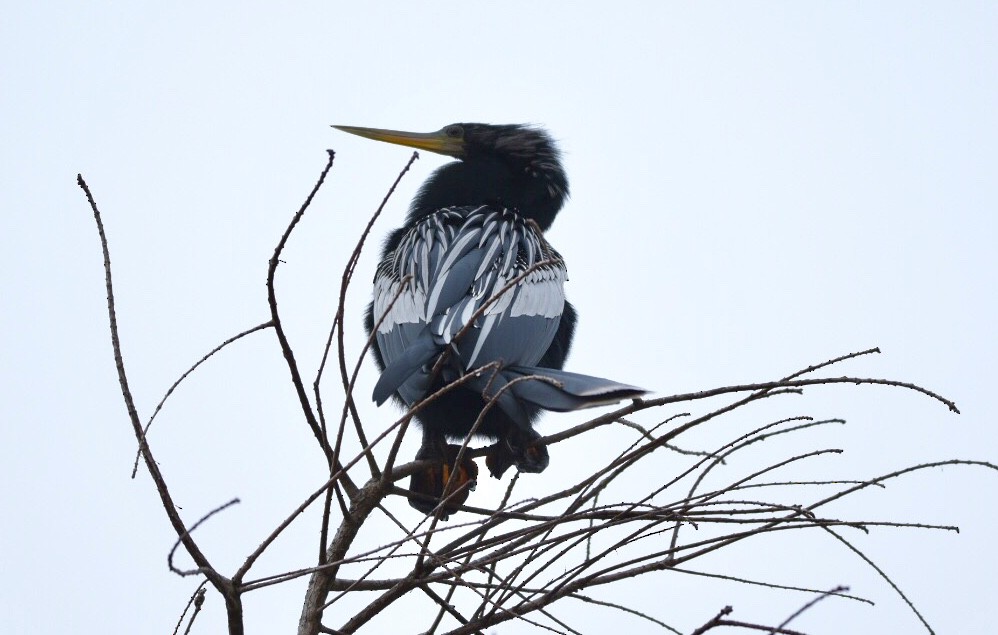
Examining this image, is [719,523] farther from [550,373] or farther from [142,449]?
[142,449]

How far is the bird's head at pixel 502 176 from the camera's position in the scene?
4.90m

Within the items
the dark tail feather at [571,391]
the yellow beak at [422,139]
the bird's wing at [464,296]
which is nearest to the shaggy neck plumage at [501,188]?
the yellow beak at [422,139]

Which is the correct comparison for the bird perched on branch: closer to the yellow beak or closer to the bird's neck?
the bird's neck

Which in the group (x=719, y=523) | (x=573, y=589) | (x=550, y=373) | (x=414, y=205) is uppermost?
(x=414, y=205)

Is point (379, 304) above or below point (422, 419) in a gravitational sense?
above

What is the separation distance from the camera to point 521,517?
2736 millimetres

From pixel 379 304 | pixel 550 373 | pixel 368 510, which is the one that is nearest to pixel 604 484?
pixel 368 510

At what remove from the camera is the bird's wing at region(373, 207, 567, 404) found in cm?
356

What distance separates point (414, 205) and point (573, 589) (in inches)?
111

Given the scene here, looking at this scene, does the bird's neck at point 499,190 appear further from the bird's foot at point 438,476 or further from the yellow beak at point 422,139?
the bird's foot at point 438,476

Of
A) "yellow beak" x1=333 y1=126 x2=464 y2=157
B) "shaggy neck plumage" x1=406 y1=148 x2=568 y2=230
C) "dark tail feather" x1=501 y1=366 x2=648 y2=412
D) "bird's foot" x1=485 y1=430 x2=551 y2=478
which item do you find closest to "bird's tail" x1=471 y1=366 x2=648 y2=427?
"dark tail feather" x1=501 y1=366 x2=648 y2=412

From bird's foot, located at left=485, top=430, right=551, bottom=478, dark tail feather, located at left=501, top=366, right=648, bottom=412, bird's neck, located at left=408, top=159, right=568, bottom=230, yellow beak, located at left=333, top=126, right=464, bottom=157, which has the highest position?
yellow beak, located at left=333, top=126, right=464, bottom=157

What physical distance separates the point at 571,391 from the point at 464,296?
2.61ft

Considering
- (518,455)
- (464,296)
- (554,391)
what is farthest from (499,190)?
(554,391)
